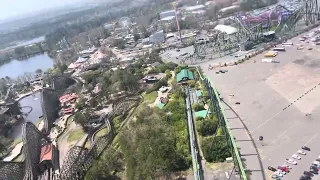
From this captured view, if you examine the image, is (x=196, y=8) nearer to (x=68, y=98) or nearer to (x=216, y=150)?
(x=68, y=98)

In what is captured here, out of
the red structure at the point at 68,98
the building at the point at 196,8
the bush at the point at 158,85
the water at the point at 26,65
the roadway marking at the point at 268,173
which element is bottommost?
the water at the point at 26,65

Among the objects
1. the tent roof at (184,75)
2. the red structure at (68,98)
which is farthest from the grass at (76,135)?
the tent roof at (184,75)

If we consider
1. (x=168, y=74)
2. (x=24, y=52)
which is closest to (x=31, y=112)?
(x=168, y=74)

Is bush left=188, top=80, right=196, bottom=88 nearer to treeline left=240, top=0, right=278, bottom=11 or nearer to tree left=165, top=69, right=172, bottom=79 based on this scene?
tree left=165, top=69, right=172, bottom=79

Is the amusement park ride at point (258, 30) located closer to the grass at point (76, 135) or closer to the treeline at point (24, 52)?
the grass at point (76, 135)

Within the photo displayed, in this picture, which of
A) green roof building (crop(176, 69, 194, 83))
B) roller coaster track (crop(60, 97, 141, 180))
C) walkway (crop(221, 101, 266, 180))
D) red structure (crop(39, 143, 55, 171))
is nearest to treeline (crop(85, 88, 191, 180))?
roller coaster track (crop(60, 97, 141, 180))

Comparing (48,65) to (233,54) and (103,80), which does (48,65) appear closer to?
(103,80)
